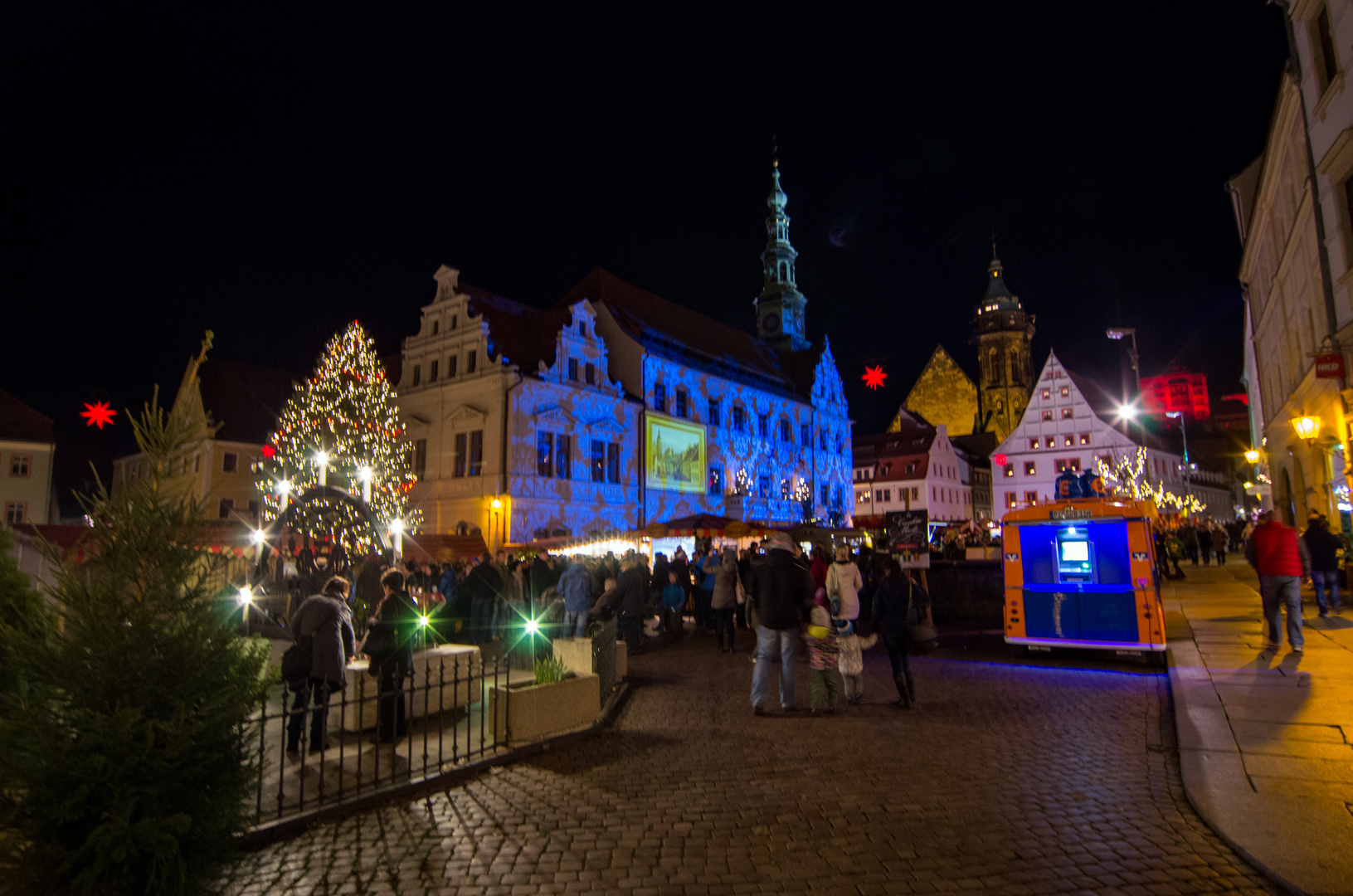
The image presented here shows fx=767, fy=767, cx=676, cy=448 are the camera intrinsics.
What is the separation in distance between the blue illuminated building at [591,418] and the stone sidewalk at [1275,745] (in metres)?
21.9

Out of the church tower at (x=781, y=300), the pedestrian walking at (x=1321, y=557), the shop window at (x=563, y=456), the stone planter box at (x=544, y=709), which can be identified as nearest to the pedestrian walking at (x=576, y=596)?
the stone planter box at (x=544, y=709)

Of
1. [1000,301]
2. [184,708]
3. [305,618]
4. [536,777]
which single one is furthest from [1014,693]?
[1000,301]

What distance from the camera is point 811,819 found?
5.39 m

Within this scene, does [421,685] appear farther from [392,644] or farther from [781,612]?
[781,612]

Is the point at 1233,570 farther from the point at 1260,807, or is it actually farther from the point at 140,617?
the point at 140,617

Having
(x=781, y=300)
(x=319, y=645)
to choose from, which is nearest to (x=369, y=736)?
(x=319, y=645)

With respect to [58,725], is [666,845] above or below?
below

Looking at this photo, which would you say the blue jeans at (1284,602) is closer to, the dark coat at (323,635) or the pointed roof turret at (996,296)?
→ the dark coat at (323,635)

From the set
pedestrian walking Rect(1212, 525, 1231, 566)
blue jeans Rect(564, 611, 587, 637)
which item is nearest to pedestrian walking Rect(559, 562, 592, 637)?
blue jeans Rect(564, 611, 587, 637)

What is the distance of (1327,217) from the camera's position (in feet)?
48.6

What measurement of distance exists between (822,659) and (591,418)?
29647 mm

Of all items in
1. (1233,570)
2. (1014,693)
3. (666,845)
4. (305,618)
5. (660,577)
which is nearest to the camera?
(666,845)

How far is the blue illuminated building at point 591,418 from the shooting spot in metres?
34.2

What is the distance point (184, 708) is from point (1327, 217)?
19.5 m
